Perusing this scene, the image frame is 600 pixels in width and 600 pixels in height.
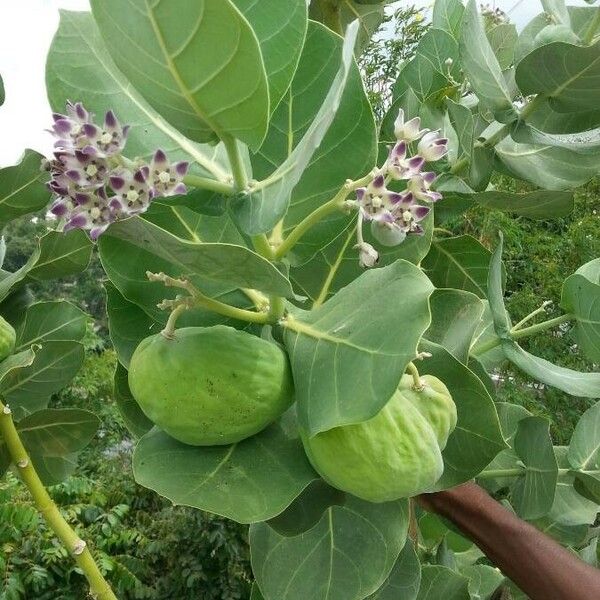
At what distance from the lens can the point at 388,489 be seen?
75cm

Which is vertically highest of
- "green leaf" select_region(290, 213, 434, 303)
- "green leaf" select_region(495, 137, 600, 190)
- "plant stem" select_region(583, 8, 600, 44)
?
"plant stem" select_region(583, 8, 600, 44)

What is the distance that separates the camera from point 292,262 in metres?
0.88

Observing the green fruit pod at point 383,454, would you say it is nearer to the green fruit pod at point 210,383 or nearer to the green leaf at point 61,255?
the green fruit pod at point 210,383

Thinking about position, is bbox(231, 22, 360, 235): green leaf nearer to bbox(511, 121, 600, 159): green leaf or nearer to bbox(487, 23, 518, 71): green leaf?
bbox(511, 121, 600, 159): green leaf

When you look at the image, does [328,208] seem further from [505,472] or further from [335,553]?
[505,472]

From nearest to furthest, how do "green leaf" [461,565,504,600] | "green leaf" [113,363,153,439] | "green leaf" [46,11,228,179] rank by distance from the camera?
"green leaf" [46,11,228,179] → "green leaf" [113,363,153,439] → "green leaf" [461,565,504,600]

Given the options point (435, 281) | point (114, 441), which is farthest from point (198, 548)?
point (435, 281)

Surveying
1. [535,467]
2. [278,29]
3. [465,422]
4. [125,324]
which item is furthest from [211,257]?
[535,467]

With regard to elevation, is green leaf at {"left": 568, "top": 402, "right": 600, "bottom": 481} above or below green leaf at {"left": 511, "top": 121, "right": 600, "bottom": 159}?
below

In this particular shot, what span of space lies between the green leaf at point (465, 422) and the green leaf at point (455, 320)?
0.28 ft

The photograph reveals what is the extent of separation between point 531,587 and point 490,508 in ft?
0.39

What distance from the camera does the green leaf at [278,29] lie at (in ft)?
2.29

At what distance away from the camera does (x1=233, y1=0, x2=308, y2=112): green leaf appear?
0.70 m

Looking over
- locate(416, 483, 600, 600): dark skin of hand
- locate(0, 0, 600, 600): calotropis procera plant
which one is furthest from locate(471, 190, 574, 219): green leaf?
locate(416, 483, 600, 600): dark skin of hand
